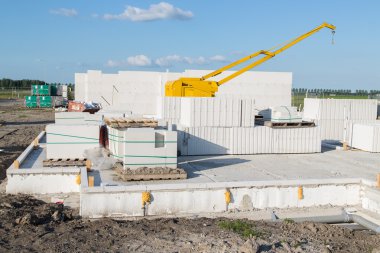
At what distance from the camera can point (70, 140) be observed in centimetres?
1555

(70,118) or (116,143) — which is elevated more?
(70,118)

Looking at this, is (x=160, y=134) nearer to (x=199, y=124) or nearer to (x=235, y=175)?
(x=235, y=175)

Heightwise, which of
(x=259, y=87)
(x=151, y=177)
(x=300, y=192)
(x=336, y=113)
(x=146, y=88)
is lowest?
(x=300, y=192)

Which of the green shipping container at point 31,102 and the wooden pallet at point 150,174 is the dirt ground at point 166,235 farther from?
the green shipping container at point 31,102

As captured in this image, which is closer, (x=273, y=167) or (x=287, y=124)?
(x=273, y=167)

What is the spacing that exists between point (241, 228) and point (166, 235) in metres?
1.61

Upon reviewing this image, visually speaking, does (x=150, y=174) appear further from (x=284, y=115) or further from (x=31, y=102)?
(x=31, y=102)

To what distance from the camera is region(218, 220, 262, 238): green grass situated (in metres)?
9.23

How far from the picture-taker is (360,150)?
66.4ft

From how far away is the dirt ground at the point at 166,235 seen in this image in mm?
8438

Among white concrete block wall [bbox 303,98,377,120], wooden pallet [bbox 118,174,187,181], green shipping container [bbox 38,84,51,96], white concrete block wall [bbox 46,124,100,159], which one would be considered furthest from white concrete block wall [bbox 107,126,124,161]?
green shipping container [bbox 38,84,51,96]

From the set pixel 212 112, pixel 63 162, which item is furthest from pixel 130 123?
pixel 212 112

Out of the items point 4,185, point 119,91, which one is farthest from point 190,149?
point 119,91

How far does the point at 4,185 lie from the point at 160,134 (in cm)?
550
